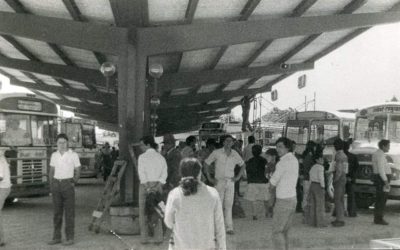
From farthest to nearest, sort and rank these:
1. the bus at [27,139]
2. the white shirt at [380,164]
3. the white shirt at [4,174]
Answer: the bus at [27,139]
the white shirt at [380,164]
the white shirt at [4,174]

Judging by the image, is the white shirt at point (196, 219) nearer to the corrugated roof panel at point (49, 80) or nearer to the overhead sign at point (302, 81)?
the corrugated roof panel at point (49, 80)

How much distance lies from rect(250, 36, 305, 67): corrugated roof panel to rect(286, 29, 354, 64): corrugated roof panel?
721mm

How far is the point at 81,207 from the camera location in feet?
50.1

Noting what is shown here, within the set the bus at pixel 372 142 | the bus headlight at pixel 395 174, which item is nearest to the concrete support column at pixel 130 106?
the bus at pixel 372 142

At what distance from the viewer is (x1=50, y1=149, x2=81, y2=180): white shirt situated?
952cm

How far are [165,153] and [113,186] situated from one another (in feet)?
4.12

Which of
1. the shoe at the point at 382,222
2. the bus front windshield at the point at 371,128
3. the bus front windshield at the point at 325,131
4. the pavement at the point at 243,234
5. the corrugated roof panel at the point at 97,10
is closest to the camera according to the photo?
the pavement at the point at 243,234

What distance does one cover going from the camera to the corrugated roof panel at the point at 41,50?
16328 millimetres

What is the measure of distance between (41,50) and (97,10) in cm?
632

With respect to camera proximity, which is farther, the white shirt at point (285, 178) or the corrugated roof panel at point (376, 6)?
the corrugated roof panel at point (376, 6)

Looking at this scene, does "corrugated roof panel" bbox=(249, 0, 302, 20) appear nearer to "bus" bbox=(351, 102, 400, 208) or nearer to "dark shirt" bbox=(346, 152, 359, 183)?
"dark shirt" bbox=(346, 152, 359, 183)

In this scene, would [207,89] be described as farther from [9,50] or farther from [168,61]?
[9,50]

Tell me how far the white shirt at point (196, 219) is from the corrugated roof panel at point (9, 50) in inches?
527

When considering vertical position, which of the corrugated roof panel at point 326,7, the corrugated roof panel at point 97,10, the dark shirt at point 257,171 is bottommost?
the dark shirt at point 257,171
